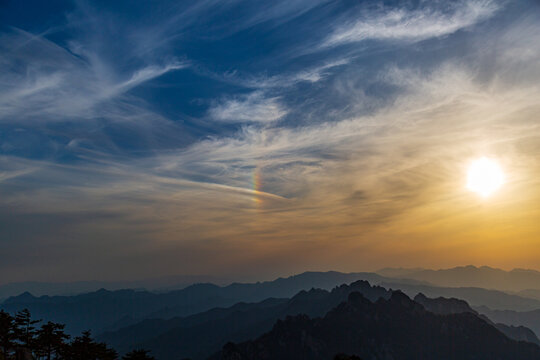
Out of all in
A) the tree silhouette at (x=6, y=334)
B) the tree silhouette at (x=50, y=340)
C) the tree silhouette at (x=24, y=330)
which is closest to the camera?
the tree silhouette at (x=50, y=340)

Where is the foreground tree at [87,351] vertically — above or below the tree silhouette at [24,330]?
below

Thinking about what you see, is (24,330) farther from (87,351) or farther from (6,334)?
(87,351)

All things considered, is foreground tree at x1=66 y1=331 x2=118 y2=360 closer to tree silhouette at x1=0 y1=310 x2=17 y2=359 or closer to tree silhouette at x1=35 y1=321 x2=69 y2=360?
tree silhouette at x1=35 y1=321 x2=69 y2=360

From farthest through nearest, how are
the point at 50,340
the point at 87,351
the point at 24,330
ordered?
the point at 24,330 < the point at 50,340 < the point at 87,351

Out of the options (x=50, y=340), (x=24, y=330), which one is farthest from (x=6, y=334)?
(x=50, y=340)

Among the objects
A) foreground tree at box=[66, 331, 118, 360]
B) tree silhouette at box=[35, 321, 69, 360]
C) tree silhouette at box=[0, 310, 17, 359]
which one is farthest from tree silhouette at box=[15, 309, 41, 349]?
foreground tree at box=[66, 331, 118, 360]

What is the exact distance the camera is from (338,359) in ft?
156

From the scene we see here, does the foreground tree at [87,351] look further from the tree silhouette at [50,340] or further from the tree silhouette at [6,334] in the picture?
the tree silhouette at [6,334]

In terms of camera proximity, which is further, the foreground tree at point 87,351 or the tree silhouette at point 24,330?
the tree silhouette at point 24,330

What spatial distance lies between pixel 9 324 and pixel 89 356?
23801 millimetres

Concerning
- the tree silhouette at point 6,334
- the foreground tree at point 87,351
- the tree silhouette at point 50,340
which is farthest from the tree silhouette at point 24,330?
the foreground tree at point 87,351

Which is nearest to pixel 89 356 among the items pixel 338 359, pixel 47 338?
pixel 47 338

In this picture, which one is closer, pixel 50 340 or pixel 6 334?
pixel 50 340

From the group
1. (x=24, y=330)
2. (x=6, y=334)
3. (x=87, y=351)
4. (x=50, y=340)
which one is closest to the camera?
(x=87, y=351)
